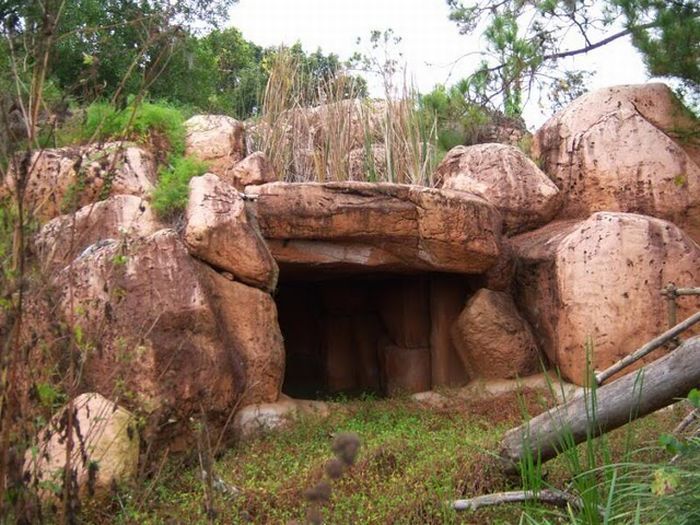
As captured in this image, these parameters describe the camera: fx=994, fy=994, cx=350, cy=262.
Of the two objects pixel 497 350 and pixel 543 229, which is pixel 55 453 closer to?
pixel 497 350

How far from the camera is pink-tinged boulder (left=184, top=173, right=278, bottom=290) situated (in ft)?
24.9

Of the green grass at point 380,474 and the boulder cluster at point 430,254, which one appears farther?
the boulder cluster at point 430,254

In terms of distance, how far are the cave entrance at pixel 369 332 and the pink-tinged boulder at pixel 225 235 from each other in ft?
6.28

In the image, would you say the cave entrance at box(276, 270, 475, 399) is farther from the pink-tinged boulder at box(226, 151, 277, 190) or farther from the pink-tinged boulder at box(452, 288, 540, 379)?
the pink-tinged boulder at box(226, 151, 277, 190)

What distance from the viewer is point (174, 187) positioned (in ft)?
25.8

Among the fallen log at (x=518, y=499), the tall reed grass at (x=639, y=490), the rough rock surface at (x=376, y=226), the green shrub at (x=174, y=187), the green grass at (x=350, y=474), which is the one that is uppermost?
the green shrub at (x=174, y=187)

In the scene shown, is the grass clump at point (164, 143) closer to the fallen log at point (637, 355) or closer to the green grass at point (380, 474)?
the green grass at point (380, 474)

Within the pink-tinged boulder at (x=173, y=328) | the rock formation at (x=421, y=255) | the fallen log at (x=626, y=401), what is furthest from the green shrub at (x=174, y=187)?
the fallen log at (x=626, y=401)

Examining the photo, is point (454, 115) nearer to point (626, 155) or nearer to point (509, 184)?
point (509, 184)

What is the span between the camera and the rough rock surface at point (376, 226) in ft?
27.2

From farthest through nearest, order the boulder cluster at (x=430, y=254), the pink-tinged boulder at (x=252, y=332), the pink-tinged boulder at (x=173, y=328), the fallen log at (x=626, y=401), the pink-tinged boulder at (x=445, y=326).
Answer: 1. the pink-tinged boulder at (x=445, y=326)
2. the pink-tinged boulder at (x=252, y=332)
3. the boulder cluster at (x=430, y=254)
4. the pink-tinged boulder at (x=173, y=328)
5. the fallen log at (x=626, y=401)

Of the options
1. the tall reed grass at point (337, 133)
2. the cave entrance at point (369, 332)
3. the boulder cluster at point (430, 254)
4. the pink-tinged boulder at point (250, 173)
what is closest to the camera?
the boulder cluster at point (430, 254)

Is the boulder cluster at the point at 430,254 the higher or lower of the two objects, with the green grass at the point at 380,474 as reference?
higher

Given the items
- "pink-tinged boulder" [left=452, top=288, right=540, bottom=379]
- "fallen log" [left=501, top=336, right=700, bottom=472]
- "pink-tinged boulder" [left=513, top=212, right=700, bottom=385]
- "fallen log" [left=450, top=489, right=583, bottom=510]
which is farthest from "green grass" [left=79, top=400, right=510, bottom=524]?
"pink-tinged boulder" [left=513, top=212, right=700, bottom=385]
